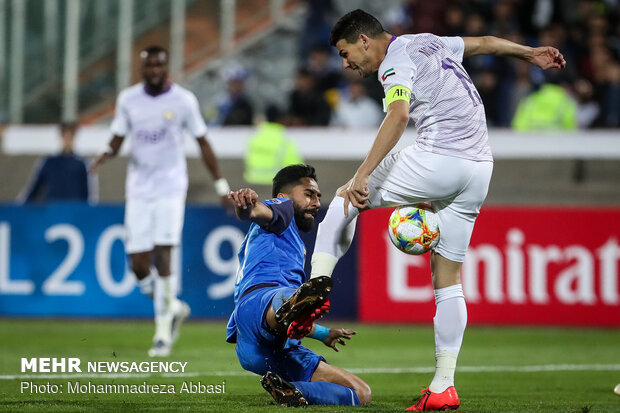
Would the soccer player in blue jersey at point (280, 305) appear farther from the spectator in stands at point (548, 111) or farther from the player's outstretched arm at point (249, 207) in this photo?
the spectator in stands at point (548, 111)

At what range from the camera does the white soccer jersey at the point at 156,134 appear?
9484 mm

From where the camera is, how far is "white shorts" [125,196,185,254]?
9.45 metres

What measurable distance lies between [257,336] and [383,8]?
41.5ft

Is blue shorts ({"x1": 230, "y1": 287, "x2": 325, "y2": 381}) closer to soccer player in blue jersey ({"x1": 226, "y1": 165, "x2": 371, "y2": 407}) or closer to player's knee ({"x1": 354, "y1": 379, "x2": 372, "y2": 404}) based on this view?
soccer player in blue jersey ({"x1": 226, "y1": 165, "x2": 371, "y2": 407})

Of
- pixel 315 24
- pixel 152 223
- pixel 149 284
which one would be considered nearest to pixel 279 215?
pixel 152 223

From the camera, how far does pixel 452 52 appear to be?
6305 millimetres

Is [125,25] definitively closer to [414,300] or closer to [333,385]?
[414,300]

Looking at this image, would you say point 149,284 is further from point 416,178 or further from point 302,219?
point 416,178

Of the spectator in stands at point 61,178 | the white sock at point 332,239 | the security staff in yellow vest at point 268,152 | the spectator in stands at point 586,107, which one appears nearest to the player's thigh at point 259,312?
the white sock at point 332,239

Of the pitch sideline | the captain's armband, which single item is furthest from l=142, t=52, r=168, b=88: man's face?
the captain's armband

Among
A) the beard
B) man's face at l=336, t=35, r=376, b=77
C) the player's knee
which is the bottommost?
the player's knee

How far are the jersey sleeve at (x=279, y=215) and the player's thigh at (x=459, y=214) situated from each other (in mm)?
862

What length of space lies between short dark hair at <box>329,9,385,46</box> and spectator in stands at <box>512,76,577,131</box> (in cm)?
895

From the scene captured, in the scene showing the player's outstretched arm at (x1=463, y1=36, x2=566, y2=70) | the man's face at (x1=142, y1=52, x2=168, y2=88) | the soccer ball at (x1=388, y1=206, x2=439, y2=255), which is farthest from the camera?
the man's face at (x1=142, y1=52, x2=168, y2=88)
